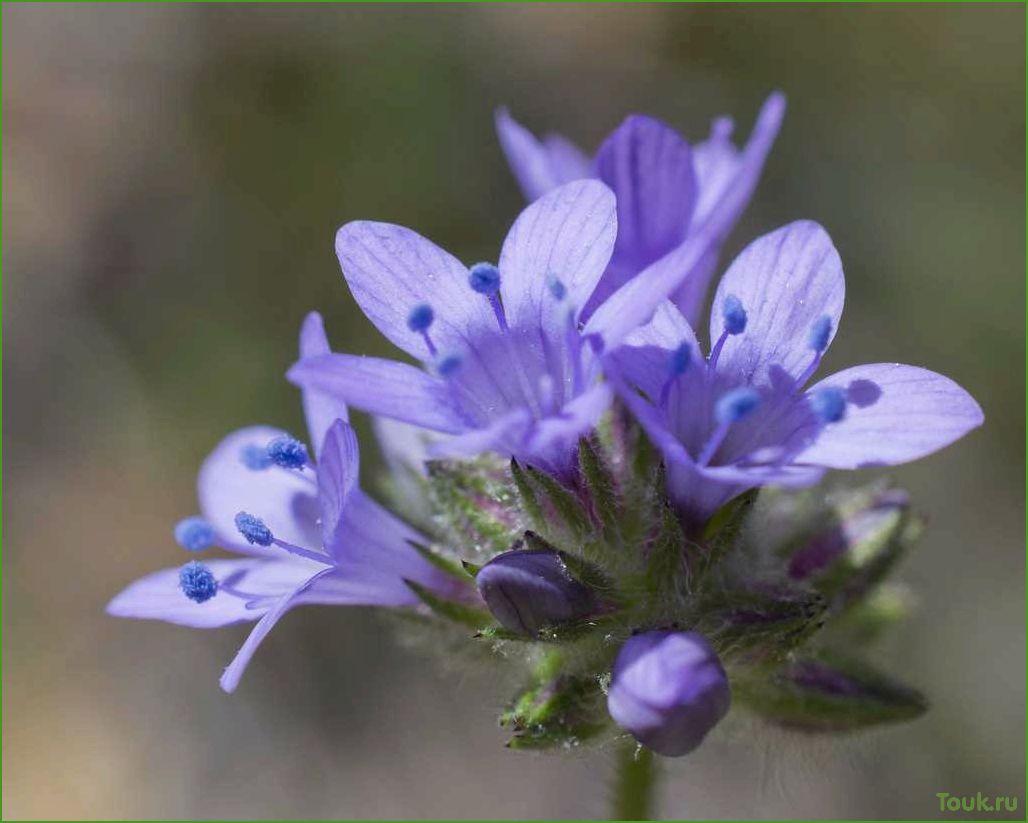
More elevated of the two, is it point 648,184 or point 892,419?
point 648,184

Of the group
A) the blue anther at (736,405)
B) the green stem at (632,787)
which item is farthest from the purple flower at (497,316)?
the green stem at (632,787)

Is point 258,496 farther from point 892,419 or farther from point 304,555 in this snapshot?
point 892,419

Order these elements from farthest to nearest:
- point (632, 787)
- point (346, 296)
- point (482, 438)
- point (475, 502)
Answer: point (346, 296)
point (632, 787)
point (475, 502)
point (482, 438)

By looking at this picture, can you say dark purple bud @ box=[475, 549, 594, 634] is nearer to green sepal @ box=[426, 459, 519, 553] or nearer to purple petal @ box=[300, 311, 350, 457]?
green sepal @ box=[426, 459, 519, 553]

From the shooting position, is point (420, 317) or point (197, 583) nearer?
point (420, 317)

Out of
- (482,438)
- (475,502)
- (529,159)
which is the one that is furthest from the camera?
(529,159)

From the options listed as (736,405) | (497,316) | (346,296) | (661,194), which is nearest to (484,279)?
(497,316)

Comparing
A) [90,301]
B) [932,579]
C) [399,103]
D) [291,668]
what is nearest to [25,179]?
[90,301]

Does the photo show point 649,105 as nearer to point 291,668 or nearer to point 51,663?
point 291,668
